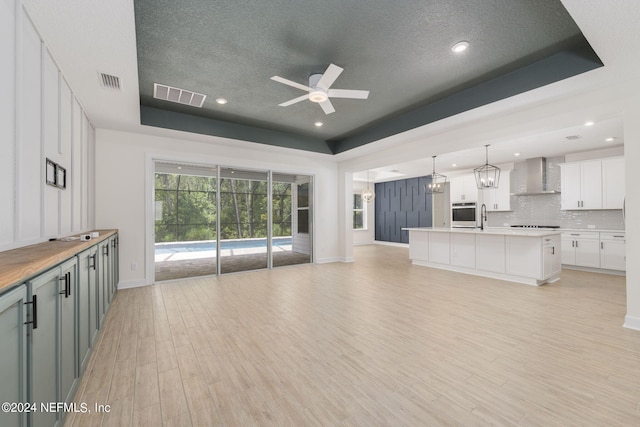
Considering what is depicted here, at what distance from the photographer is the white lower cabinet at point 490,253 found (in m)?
5.22

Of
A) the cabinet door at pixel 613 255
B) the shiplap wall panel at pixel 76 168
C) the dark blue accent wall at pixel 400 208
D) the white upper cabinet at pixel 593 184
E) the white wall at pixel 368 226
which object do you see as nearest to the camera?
the shiplap wall panel at pixel 76 168

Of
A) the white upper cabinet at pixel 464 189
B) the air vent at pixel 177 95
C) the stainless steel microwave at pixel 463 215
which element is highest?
the air vent at pixel 177 95

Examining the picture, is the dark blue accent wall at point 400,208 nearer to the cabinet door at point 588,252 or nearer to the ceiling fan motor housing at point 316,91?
the cabinet door at point 588,252

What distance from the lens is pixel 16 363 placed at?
1.06 m

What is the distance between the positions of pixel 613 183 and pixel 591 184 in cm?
35

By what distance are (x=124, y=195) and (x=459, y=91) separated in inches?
224

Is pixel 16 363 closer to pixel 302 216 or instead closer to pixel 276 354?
pixel 276 354

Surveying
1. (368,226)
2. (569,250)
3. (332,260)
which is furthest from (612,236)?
(368,226)

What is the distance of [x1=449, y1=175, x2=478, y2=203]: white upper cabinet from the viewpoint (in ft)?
26.7

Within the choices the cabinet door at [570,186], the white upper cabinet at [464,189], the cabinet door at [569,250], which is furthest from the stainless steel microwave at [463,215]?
the cabinet door at [569,250]

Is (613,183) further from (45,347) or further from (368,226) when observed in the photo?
(45,347)

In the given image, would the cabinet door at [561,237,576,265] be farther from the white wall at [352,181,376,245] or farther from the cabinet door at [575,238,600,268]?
the white wall at [352,181,376,245]

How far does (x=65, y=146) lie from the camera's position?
3.00 meters

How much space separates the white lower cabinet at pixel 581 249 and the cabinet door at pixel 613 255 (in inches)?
3.1
